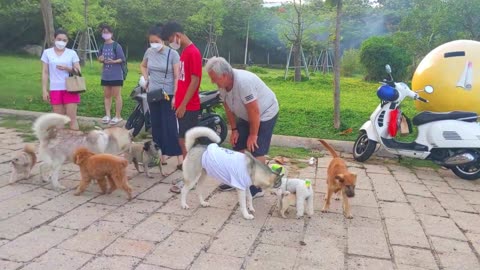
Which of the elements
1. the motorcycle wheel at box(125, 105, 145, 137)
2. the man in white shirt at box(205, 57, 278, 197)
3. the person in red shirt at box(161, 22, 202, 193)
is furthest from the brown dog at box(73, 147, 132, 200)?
the motorcycle wheel at box(125, 105, 145, 137)

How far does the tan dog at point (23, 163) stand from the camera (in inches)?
202

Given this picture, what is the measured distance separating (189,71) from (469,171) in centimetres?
410

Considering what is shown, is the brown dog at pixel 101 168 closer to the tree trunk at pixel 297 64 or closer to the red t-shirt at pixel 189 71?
the red t-shirt at pixel 189 71

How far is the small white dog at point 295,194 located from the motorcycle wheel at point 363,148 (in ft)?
8.24

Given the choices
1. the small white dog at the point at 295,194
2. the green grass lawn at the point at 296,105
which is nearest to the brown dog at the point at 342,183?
the small white dog at the point at 295,194

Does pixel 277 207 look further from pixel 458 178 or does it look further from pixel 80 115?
pixel 80 115

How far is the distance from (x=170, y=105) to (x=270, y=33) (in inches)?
902

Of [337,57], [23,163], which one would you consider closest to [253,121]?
[23,163]

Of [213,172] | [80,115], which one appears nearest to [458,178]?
[213,172]

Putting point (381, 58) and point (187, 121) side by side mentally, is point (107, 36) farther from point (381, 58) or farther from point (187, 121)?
point (381, 58)

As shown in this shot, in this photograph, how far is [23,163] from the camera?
5.16 meters

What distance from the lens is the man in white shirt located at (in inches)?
167

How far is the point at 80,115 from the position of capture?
8.93 metres

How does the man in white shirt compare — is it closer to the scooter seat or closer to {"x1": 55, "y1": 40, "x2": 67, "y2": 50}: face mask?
the scooter seat
